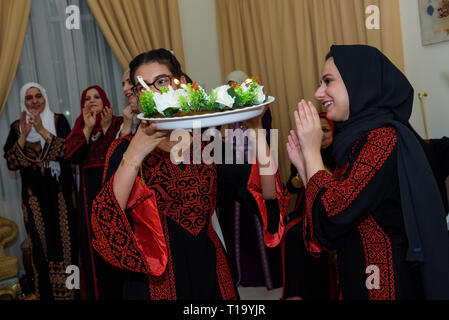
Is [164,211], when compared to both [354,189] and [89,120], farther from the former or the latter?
[89,120]

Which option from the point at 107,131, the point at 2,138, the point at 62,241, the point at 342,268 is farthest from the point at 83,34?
the point at 342,268

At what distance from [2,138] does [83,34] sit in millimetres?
1306

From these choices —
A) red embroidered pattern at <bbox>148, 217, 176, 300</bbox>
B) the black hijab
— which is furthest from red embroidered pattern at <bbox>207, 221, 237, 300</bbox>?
the black hijab

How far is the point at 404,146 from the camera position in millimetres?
1326

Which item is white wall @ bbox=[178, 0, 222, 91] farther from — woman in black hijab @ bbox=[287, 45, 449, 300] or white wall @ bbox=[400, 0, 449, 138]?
woman in black hijab @ bbox=[287, 45, 449, 300]

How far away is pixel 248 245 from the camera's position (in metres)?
3.81

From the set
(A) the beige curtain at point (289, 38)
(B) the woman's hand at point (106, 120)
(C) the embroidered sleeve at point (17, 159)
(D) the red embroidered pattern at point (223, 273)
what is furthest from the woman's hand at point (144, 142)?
(C) the embroidered sleeve at point (17, 159)

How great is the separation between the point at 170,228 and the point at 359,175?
68 cm

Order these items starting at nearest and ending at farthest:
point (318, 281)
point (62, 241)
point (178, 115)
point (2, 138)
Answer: point (178, 115)
point (318, 281)
point (62, 241)
point (2, 138)

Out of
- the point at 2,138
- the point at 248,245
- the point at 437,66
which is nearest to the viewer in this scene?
the point at 437,66

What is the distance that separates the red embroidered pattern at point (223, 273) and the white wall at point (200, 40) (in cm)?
321

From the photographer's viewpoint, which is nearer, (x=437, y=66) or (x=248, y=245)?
(x=437, y=66)

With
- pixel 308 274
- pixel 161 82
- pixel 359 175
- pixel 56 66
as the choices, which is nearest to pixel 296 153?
pixel 359 175
